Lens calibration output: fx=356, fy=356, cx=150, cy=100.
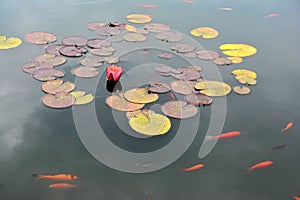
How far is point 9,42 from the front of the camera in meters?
4.66

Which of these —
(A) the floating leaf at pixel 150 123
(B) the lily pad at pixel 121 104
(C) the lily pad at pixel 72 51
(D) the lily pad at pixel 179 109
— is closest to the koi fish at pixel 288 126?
(D) the lily pad at pixel 179 109

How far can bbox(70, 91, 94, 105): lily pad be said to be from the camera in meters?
3.68

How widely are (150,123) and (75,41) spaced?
186 centimetres

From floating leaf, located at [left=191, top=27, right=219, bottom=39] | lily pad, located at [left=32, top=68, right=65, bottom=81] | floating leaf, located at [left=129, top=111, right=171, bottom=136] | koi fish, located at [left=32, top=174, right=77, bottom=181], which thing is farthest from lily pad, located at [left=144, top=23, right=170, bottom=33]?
koi fish, located at [left=32, top=174, right=77, bottom=181]

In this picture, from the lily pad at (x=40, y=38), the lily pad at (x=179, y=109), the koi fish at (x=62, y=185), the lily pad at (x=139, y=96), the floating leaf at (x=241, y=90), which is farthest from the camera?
the lily pad at (x=40, y=38)

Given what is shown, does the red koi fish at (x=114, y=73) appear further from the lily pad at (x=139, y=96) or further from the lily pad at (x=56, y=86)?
the lily pad at (x=56, y=86)

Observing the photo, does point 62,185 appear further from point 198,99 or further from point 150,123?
point 198,99

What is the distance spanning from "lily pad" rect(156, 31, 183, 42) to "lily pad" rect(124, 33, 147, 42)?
222 mm

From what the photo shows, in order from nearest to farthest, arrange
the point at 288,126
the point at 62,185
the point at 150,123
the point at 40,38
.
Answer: the point at 62,185, the point at 150,123, the point at 288,126, the point at 40,38

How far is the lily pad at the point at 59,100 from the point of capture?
12.0ft

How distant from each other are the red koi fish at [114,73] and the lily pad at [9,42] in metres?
1.44

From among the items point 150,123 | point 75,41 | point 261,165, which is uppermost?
point 75,41

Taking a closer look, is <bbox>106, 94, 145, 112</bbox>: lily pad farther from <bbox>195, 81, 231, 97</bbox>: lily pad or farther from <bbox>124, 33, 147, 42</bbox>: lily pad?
<bbox>124, 33, 147, 42</bbox>: lily pad

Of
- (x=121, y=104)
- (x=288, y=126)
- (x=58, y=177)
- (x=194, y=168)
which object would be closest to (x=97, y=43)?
(x=121, y=104)
